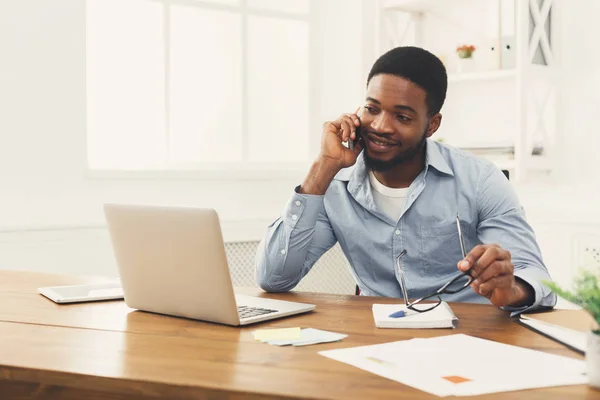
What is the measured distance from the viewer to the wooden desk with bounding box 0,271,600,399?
39.7 inches

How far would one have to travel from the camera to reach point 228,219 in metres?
3.46

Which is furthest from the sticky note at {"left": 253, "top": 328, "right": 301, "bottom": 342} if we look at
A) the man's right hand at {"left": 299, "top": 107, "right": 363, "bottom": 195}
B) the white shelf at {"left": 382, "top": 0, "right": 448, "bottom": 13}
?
the white shelf at {"left": 382, "top": 0, "right": 448, "bottom": 13}

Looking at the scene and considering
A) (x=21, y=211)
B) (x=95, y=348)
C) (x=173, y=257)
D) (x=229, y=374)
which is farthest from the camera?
(x=21, y=211)

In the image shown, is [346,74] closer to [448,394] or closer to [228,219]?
[228,219]

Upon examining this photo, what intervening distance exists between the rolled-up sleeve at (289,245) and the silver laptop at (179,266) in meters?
0.23

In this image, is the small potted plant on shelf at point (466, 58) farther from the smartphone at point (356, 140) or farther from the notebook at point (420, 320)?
the notebook at point (420, 320)

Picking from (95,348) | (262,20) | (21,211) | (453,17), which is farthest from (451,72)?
(95,348)

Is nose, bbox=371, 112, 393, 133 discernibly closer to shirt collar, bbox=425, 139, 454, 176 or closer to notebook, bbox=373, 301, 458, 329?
shirt collar, bbox=425, 139, 454, 176

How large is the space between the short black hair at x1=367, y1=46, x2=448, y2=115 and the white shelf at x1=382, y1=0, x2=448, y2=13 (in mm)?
1521

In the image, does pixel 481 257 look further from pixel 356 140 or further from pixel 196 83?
pixel 196 83

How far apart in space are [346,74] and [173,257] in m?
2.54

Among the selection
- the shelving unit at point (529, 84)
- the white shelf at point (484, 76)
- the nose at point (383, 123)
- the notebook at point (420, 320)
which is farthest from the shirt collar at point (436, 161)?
the white shelf at point (484, 76)

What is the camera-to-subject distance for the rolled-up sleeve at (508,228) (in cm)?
169

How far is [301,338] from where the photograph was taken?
1.29 m
